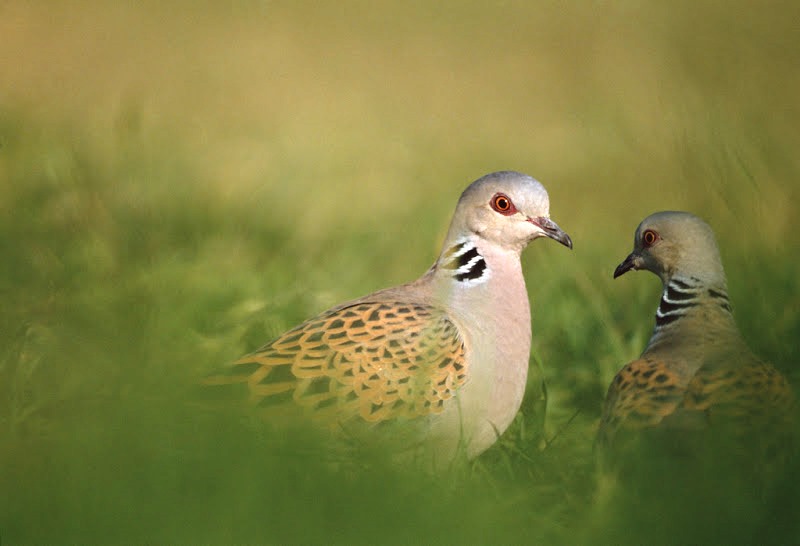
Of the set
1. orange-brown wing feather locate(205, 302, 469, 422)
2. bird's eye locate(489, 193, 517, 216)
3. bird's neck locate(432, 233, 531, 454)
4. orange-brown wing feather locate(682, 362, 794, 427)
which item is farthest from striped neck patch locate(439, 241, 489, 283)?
Answer: orange-brown wing feather locate(682, 362, 794, 427)

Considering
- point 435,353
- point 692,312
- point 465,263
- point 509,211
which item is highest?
point 509,211

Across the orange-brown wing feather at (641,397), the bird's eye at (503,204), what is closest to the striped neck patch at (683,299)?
the orange-brown wing feather at (641,397)

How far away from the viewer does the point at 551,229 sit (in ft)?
13.5

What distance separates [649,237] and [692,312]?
14.4 inches

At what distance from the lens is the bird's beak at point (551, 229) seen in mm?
4102

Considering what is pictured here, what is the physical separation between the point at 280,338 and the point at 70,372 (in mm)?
1105

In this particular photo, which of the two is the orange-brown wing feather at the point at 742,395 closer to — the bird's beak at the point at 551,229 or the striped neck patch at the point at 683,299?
the striped neck patch at the point at 683,299

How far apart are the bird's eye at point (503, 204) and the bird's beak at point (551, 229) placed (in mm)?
77

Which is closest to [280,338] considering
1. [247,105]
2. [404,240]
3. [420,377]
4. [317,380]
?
[317,380]

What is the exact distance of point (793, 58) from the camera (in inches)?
219

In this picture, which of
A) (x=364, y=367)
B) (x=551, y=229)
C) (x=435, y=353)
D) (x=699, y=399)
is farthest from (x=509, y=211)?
(x=699, y=399)

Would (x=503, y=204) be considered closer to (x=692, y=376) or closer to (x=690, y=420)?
(x=692, y=376)

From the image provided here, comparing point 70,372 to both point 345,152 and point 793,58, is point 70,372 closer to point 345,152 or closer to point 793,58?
point 793,58

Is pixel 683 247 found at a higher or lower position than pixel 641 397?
higher
